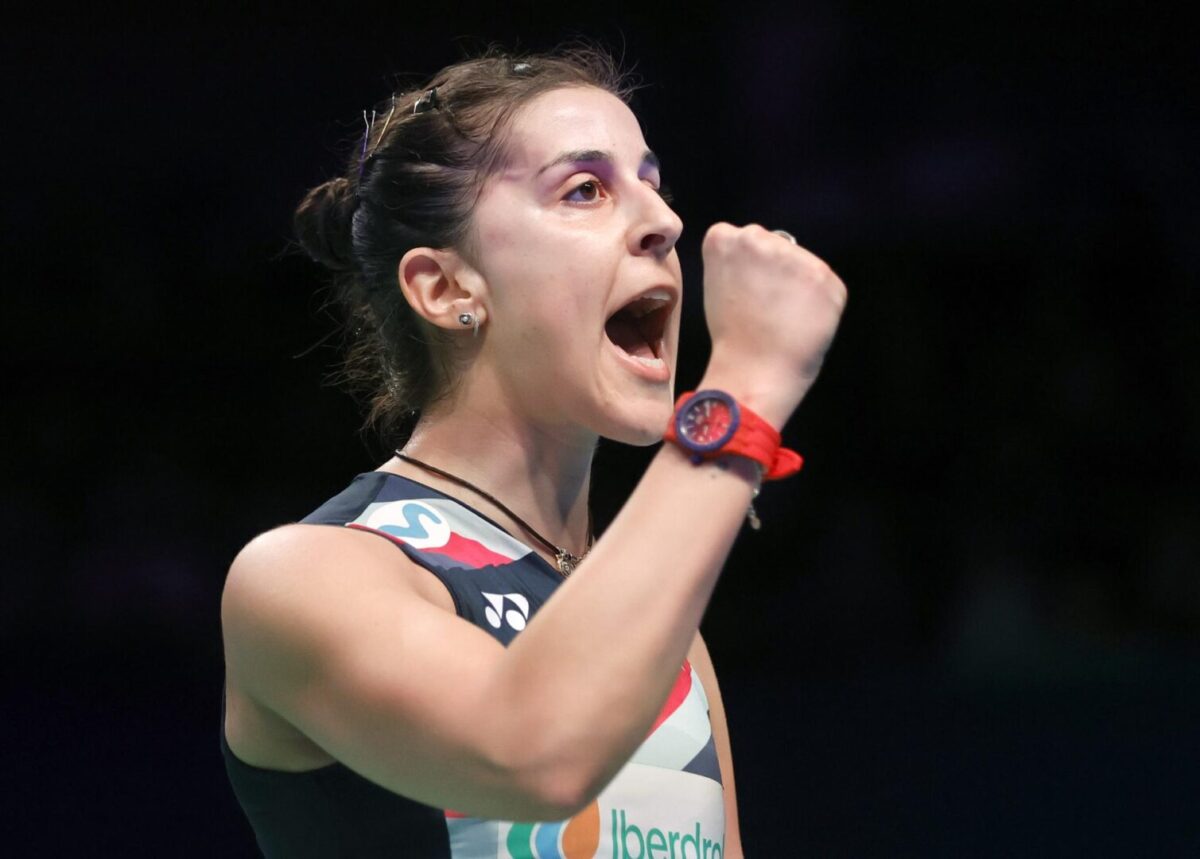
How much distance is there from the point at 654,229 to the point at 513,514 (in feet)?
0.98

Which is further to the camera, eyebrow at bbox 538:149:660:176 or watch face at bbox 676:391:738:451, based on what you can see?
eyebrow at bbox 538:149:660:176

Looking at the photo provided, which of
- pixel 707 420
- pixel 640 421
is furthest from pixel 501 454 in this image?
pixel 707 420

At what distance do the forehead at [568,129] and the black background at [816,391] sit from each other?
5.16ft

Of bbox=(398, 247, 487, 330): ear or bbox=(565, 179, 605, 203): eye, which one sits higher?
bbox=(565, 179, 605, 203): eye

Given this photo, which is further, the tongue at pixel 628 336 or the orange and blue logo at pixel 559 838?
the tongue at pixel 628 336

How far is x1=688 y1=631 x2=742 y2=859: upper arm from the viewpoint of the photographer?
4.84ft

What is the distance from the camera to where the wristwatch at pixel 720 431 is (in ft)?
3.20

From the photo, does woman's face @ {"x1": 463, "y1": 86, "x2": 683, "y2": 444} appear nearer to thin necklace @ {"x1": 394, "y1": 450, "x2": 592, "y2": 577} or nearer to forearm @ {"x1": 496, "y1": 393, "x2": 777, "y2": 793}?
thin necklace @ {"x1": 394, "y1": 450, "x2": 592, "y2": 577}

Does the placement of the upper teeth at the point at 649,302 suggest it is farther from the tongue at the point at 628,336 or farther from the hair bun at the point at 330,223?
the hair bun at the point at 330,223

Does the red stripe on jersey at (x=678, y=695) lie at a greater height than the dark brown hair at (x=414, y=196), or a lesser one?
lesser

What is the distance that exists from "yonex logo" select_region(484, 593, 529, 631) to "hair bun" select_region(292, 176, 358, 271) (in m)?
0.47

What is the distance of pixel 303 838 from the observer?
121cm

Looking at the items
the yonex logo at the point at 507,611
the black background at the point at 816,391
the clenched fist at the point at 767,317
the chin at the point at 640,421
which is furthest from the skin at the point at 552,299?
the black background at the point at 816,391

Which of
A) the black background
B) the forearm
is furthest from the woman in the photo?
the black background
